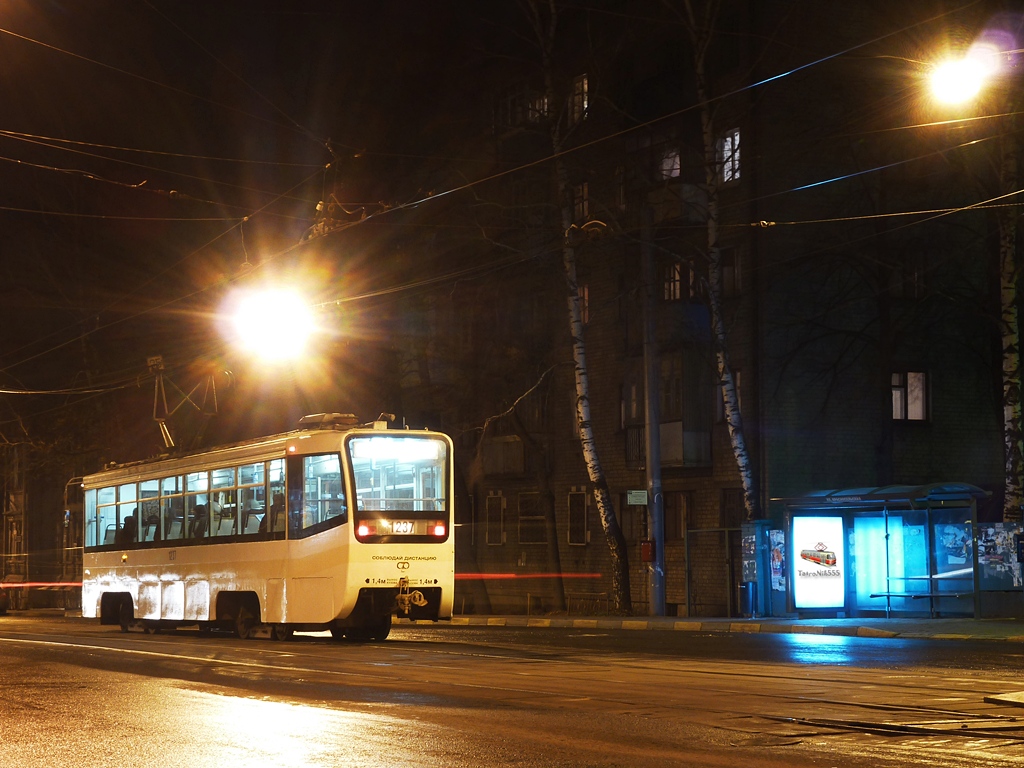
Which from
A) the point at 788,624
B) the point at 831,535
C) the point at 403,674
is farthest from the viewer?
the point at 831,535

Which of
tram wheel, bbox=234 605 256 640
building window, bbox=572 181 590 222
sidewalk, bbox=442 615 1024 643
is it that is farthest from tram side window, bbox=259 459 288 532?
building window, bbox=572 181 590 222

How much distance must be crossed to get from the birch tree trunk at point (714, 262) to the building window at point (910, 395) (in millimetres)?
6113

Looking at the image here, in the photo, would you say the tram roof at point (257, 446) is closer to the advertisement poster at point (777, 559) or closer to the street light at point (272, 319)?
the street light at point (272, 319)

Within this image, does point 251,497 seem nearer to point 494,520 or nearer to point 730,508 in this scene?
point 730,508

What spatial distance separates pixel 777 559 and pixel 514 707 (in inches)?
710

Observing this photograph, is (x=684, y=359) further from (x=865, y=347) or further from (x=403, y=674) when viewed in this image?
(x=403, y=674)

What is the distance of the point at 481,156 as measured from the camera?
40.1 m

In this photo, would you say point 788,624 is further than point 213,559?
Yes

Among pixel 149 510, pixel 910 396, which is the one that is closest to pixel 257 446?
pixel 149 510

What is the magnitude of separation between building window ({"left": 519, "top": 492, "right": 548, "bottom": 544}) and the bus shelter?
44.7 ft

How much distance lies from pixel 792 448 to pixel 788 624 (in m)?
8.56

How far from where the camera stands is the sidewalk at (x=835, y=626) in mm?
22625

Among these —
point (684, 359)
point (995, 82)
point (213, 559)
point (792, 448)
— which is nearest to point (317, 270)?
point (684, 359)

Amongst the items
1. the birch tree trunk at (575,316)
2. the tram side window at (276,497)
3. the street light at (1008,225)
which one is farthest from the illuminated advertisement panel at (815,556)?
the tram side window at (276,497)
